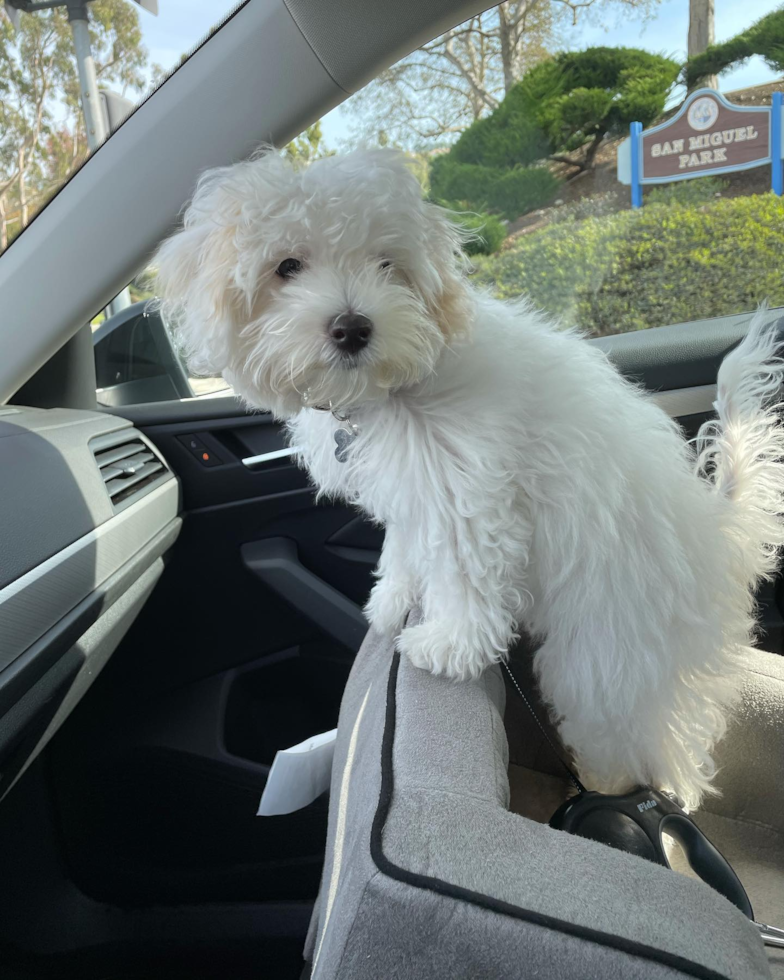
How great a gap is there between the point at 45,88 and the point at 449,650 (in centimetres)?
183

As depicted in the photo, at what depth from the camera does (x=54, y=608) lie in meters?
1.70

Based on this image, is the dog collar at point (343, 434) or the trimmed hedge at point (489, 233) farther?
the trimmed hedge at point (489, 233)

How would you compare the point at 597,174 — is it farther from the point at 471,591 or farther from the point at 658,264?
the point at 471,591

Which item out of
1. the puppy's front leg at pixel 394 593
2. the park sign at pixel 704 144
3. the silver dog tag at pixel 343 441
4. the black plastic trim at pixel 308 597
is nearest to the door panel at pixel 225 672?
the black plastic trim at pixel 308 597

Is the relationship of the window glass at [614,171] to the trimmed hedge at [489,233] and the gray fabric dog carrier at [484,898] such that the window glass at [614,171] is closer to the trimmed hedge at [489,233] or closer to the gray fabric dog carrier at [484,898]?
the trimmed hedge at [489,233]

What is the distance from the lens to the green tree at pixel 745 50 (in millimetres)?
2752

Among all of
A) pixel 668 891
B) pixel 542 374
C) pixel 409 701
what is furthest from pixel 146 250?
pixel 668 891

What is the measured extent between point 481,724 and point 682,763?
0.70 meters

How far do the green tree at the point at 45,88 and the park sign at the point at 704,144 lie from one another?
6.47 feet

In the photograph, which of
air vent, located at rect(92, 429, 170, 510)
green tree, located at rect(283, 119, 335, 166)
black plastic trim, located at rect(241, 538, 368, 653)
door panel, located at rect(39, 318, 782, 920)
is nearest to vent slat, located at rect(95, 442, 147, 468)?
air vent, located at rect(92, 429, 170, 510)

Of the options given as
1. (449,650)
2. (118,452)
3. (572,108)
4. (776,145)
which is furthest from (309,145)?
(776,145)

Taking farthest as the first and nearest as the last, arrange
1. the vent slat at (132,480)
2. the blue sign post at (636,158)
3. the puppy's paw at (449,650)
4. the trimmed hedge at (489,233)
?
the blue sign post at (636,158)
the trimmed hedge at (489,233)
the vent slat at (132,480)
the puppy's paw at (449,650)

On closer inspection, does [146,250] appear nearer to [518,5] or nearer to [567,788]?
[518,5]

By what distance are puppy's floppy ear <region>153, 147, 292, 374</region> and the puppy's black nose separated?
206mm
